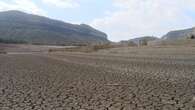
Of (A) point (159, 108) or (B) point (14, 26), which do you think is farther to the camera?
(B) point (14, 26)

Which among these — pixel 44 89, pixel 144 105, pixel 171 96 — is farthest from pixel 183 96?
pixel 44 89

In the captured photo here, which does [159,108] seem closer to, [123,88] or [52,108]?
[52,108]

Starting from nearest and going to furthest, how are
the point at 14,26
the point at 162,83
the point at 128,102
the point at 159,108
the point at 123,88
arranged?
the point at 159,108, the point at 128,102, the point at 123,88, the point at 162,83, the point at 14,26

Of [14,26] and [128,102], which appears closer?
[128,102]

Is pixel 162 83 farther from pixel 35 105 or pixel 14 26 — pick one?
pixel 14 26

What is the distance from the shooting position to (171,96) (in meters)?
9.96

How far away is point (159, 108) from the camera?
8.47 metres

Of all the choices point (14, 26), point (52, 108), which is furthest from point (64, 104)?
point (14, 26)

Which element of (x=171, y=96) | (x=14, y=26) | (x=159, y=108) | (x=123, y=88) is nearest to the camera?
(x=159, y=108)

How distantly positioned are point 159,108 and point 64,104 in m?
2.50

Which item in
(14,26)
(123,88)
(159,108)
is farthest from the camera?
(14,26)

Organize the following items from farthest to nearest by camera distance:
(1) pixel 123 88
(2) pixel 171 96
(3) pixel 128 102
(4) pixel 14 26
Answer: (4) pixel 14 26 → (1) pixel 123 88 → (2) pixel 171 96 → (3) pixel 128 102

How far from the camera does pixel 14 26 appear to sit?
7835 inches

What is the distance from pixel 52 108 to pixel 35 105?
684 millimetres
